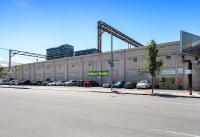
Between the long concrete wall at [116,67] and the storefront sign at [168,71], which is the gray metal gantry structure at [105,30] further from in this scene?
the storefront sign at [168,71]

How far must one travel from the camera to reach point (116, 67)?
183 feet

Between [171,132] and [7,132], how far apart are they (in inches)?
202

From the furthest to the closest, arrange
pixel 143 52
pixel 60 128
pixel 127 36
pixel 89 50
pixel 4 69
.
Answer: pixel 4 69
pixel 89 50
pixel 127 36
pixel 143 52
pixel 60 128

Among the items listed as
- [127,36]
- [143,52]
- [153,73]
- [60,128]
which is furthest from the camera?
[127,36]

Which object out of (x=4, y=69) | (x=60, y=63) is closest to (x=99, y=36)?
(x=60, y=63)

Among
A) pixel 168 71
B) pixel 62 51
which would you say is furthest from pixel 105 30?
pixel 62 51

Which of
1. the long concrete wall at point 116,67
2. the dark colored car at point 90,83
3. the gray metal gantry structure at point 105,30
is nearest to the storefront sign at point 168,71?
the long concrete wall at point 116,67

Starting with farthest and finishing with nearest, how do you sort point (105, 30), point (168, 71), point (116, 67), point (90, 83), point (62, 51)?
point (62, 51) < point (105, 30) < point (90, 83) < point (116, 67) < point (168, 71)

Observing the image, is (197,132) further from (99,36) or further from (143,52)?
(99,36)

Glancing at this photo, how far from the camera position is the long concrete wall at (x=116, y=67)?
4369cm

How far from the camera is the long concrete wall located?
143ft

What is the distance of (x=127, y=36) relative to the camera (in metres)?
72.3

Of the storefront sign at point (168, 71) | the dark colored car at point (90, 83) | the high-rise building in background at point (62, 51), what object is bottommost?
the dark colored car at point (90, 83)

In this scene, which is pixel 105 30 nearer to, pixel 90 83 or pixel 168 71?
pixel 90 83
